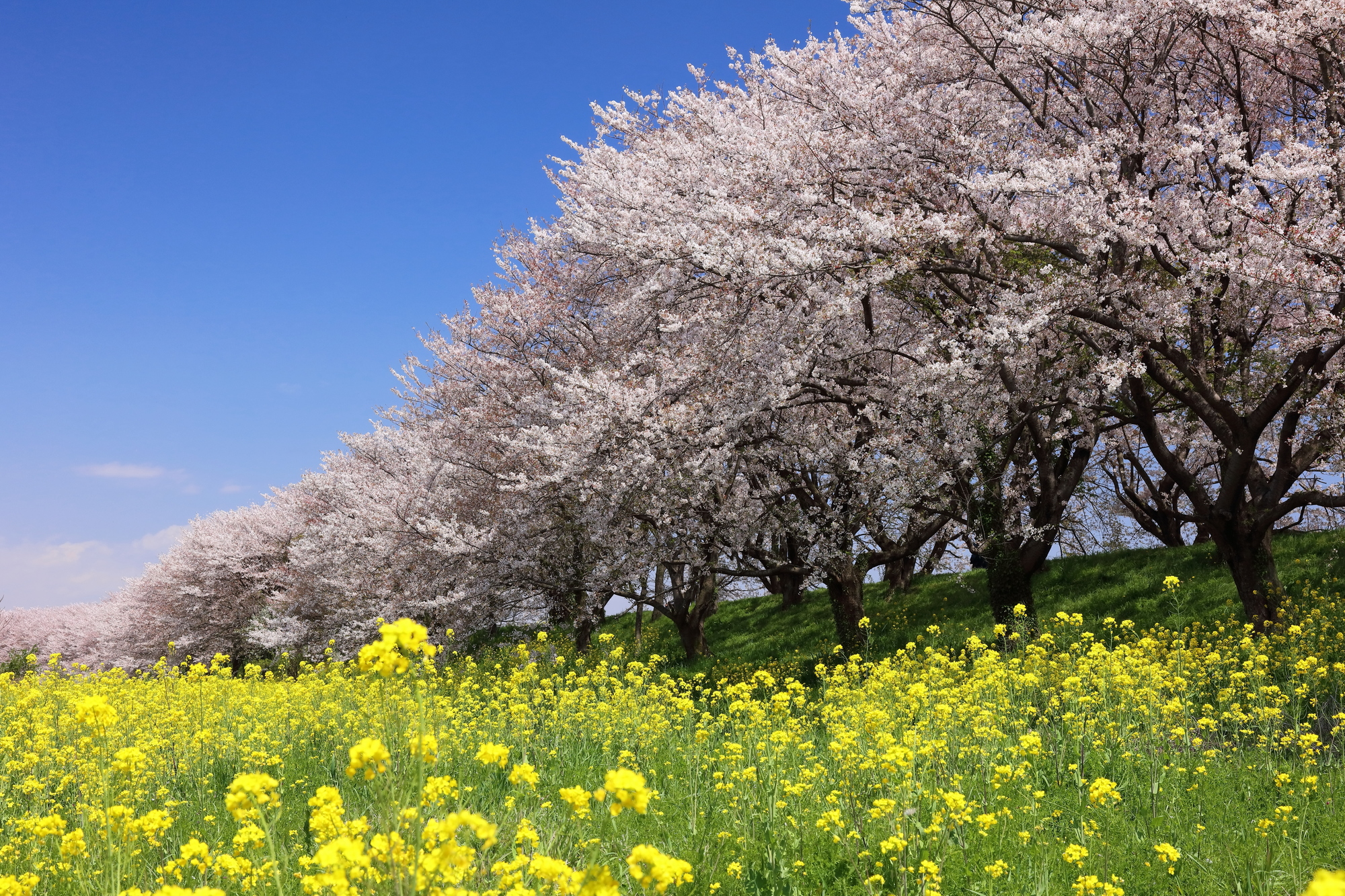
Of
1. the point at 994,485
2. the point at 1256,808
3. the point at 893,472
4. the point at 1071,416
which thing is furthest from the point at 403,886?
the point at 1071,416

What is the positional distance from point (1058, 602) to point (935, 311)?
7029mm

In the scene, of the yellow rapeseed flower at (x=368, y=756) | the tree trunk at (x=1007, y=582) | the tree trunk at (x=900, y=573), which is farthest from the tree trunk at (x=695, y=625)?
the yellow rapeseed flower at (x=368, y=756)

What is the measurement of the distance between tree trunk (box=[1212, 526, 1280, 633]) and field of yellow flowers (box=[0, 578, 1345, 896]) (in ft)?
2.68

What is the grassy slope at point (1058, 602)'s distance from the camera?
51.4ft

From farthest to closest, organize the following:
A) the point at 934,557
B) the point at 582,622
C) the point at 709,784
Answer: the point at 934,557 → the point at 582,622 → the point at 709,784

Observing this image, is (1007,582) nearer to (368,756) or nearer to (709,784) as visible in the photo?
(709,784)

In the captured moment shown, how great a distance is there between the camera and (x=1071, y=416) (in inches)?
556

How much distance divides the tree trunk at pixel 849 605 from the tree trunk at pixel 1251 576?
5.69m

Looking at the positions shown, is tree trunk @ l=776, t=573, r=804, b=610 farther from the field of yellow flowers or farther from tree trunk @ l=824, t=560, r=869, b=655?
the field of yellow flowers

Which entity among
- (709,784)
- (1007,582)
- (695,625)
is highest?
(1007,582)

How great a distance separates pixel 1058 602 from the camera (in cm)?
1744

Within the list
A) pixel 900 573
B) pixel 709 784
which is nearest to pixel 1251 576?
pixel 900 573

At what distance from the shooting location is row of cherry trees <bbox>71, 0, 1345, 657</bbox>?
11.3 meters

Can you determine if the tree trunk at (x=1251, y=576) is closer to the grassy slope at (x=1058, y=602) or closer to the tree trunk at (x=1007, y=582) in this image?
the grassy slope at (x=1058, y=602)
